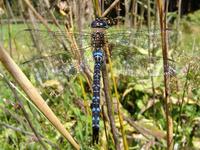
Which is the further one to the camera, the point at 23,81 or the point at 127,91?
the point at 127,91

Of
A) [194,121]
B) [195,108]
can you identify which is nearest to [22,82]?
[194,121]

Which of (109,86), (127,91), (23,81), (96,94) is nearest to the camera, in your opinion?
(23,81)

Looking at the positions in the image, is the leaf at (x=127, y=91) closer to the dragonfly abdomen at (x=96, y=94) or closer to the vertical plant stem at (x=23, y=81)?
the dragonfly abdomen at (x=96, y=94)

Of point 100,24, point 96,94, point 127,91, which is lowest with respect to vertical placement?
point 127,91

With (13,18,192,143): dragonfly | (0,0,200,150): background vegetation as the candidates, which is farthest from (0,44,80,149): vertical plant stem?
(13,18,192,143): dragonfly

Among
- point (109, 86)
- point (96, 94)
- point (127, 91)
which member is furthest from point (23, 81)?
point (127, 91)

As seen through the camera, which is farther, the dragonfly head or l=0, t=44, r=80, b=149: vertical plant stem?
the dragonfly head

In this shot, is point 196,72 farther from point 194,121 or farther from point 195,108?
point 195,108

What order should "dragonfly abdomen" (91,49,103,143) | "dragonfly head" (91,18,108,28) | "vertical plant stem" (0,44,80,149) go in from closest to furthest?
"vertical plant stem" (0,44,80,149)
"dragonfly abdomen" (91,49,103,143)
"dragonfly head" (91,18,108,28)

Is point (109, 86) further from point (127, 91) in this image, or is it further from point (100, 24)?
point (127, 91)

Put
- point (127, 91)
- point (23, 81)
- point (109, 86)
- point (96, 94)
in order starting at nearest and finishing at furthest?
point (23, 81) → point (109, 86) → point (96, 94) → point (127, 91)

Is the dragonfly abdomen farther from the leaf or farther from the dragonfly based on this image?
the leaf
